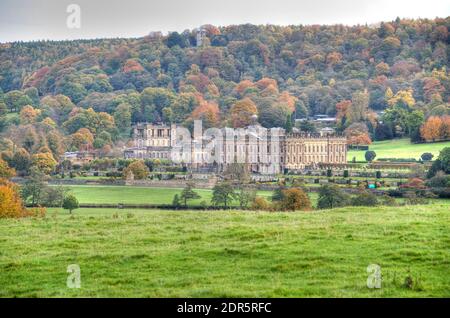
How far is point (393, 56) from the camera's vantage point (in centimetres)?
11575

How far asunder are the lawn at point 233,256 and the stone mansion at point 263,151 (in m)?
41.4

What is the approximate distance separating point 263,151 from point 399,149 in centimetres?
1219

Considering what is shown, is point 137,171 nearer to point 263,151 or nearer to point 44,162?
point 44,162

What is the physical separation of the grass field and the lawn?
150ft

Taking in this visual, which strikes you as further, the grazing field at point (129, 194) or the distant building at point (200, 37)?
the distant building at point (200, 37)

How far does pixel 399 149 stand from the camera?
216ft

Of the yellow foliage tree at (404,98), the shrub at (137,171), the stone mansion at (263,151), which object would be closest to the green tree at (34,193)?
the shrub at (137,171)

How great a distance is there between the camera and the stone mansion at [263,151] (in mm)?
59406

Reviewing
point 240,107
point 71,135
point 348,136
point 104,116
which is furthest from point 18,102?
point 348,136

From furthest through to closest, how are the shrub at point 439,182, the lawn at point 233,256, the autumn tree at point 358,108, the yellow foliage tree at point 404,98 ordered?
the yellow foliage tree at point 404,98 → the autumn tree at point 358,108 → the shrub at point 439,182 → the lawn at point 233,256

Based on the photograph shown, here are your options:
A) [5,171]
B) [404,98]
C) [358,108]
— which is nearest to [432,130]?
[358,108]

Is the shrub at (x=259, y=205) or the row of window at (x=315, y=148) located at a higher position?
the row of window at (x=315, y=148)

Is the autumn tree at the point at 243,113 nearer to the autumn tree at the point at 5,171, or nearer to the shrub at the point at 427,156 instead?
the shrub at the point at 427,156

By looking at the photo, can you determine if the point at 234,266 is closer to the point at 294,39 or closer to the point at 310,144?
the point at 310,144
